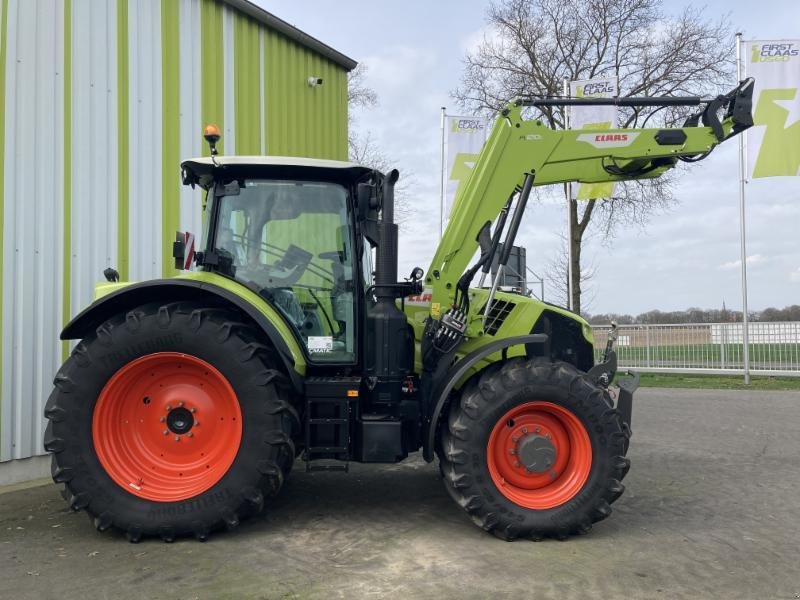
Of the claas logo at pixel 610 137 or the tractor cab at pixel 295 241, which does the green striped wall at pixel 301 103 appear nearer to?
the tractor cab at pixel 295 241

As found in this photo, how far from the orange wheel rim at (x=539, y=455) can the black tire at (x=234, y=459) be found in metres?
1.38

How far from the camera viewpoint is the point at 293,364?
14.0ft

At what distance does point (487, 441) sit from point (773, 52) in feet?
41.5

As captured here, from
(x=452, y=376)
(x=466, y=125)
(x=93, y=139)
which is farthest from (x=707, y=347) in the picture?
(x=93, y=139)

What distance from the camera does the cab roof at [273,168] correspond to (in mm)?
4387

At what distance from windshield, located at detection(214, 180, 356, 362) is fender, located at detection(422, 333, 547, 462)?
69cm

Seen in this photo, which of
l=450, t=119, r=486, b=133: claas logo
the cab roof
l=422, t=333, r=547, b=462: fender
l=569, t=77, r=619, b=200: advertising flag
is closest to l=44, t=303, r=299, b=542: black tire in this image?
l=422, t=333, r=547, b=462: fender

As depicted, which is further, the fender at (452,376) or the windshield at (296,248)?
the windshield at (296,248)

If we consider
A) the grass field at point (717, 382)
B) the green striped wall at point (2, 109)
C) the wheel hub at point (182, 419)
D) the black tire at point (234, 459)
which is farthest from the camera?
the grass field at point (717, 382)

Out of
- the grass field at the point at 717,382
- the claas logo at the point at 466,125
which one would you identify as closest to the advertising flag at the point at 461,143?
the claas logo at the point at 466,125

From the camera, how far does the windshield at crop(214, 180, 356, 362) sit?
446cm

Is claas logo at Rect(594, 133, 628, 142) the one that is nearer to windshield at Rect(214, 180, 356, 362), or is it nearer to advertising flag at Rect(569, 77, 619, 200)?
windshield at Rect(214, 180, 356, 362)

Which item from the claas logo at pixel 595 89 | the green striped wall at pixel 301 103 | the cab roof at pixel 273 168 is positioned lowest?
the cab roof at pixel 273 168

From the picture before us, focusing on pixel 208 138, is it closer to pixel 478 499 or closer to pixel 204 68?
pixel 478 499
